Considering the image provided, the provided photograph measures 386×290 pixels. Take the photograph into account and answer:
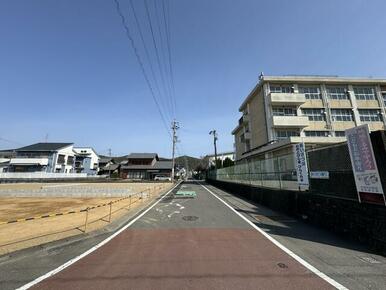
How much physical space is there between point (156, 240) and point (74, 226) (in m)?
3.72

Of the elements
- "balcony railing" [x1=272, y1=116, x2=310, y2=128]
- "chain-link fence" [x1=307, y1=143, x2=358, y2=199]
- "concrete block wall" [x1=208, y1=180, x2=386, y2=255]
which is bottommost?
"concrete block wall" [x1=208, y1=180, x2=386, y2=255]

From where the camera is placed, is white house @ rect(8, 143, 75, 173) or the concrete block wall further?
white house @ rect(8, 143, 75, 173)

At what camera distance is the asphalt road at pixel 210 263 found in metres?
3.95

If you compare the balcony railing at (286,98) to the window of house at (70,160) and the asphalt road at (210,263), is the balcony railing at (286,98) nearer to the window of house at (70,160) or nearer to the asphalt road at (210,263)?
the asphalt road at (210,263)

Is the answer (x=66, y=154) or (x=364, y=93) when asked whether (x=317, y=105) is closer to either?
(x=364, y=93)

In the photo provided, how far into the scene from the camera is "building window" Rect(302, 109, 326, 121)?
114 ft

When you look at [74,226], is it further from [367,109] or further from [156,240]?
[367,109]

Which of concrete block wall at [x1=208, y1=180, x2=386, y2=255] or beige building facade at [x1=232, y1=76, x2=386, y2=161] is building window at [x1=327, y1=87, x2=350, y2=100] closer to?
beige building facade at [x1=232, y1=76, x2=386, y2=161]

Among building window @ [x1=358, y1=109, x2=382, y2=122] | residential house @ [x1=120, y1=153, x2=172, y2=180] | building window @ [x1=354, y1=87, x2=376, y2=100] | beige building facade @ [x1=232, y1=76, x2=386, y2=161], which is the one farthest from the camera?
residential house @ [x1=120, y1=153, x2=172, y2=180]

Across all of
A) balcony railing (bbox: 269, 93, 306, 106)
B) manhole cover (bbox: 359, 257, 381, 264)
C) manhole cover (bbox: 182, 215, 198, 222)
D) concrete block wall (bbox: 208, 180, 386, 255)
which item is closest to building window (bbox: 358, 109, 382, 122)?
balcony railing (bbox: 269, 93, 306, 106)

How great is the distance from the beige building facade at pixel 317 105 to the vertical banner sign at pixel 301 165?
23.0 m

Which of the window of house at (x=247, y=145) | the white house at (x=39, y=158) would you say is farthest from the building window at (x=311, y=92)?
the white house at (x=39, y=158)

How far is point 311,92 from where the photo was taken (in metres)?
35.5

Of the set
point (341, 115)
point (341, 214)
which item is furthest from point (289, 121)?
point (341, 214)
